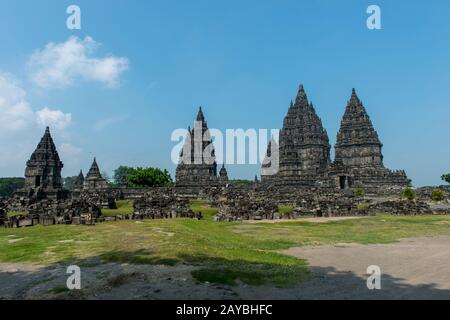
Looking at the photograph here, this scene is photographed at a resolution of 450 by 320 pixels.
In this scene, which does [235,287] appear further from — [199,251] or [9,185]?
[9,185]

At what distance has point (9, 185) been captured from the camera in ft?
343

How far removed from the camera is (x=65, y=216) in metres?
23.2

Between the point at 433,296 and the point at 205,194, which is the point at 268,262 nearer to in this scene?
the point at 433,296

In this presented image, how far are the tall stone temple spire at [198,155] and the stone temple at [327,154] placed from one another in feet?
40.0

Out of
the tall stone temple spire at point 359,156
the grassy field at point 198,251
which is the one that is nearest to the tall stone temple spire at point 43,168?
the grassy field at point 198,251

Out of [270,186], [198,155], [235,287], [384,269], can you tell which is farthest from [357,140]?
[235,287]

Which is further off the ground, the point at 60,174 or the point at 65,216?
the point at 60,174

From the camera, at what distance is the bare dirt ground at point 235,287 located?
22.7 ft

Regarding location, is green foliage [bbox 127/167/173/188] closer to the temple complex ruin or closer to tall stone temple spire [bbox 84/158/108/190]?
the temple complex ruin

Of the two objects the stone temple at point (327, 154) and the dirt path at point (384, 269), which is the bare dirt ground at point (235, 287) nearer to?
the dirt path at point (384, 269)

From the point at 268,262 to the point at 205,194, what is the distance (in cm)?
3772

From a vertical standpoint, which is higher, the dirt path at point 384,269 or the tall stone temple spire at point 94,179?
the tall stone temple spire at point 94,179

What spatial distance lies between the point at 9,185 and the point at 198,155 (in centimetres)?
7203

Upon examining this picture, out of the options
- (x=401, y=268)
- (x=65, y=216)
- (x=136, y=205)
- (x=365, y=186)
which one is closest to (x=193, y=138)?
(x=365, y=186)
